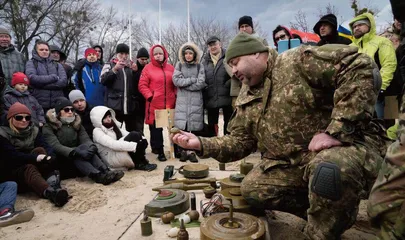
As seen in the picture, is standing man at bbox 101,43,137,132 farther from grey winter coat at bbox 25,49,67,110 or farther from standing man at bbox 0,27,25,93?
standing man at bbox 0,27,25,93

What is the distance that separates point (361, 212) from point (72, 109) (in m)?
3.84

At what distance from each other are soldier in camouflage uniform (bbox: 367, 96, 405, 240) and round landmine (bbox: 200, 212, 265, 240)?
0.90m

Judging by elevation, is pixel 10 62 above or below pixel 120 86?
above

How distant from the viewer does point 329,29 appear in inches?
178

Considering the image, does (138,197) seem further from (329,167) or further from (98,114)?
(329,167)

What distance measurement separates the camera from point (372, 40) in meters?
4.35

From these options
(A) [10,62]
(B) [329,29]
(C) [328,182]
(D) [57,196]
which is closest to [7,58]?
(A) [10,62]

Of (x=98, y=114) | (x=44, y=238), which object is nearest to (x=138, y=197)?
(x=44, y=238)

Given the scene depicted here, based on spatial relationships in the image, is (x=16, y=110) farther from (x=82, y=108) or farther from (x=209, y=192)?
(x=209, y=192)

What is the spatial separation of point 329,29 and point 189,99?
2.34 metres

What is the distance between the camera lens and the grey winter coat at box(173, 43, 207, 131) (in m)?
5.29

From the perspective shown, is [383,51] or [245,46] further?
[383,51]

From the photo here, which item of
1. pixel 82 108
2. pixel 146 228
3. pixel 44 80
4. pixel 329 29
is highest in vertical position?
pixel 329 29

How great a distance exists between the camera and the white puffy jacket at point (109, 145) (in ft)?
15.4
